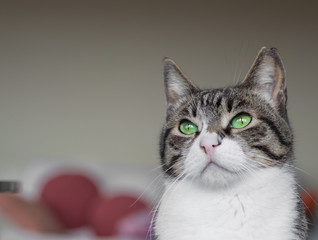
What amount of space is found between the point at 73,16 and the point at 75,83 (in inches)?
15.0

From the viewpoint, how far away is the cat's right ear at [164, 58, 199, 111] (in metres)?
0.71

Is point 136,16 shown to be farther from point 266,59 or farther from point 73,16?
point 266,59

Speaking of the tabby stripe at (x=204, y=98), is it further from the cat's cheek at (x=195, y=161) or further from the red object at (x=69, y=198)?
the red object at (x=69, y=198)

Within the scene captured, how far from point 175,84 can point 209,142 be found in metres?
0.18

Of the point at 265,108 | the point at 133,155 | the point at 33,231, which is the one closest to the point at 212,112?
the point at 265,108

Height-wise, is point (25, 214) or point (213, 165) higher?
point (213, 165)

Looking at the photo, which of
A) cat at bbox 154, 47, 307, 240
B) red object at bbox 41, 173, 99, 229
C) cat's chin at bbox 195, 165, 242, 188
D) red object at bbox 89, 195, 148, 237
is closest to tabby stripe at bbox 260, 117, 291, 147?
cat at bbox 154, 47, 307, 240

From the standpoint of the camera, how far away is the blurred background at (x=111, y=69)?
214 centimetres

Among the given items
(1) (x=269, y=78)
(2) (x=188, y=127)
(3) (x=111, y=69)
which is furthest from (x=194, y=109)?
(3) (x=111, y=69)

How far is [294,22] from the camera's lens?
2.25 m

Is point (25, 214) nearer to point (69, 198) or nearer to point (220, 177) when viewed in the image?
point (69, 198)

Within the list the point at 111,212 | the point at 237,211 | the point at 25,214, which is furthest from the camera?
the point at 111,212

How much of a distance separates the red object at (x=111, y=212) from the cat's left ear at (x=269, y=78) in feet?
3.68

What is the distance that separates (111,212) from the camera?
1732 millimetres
